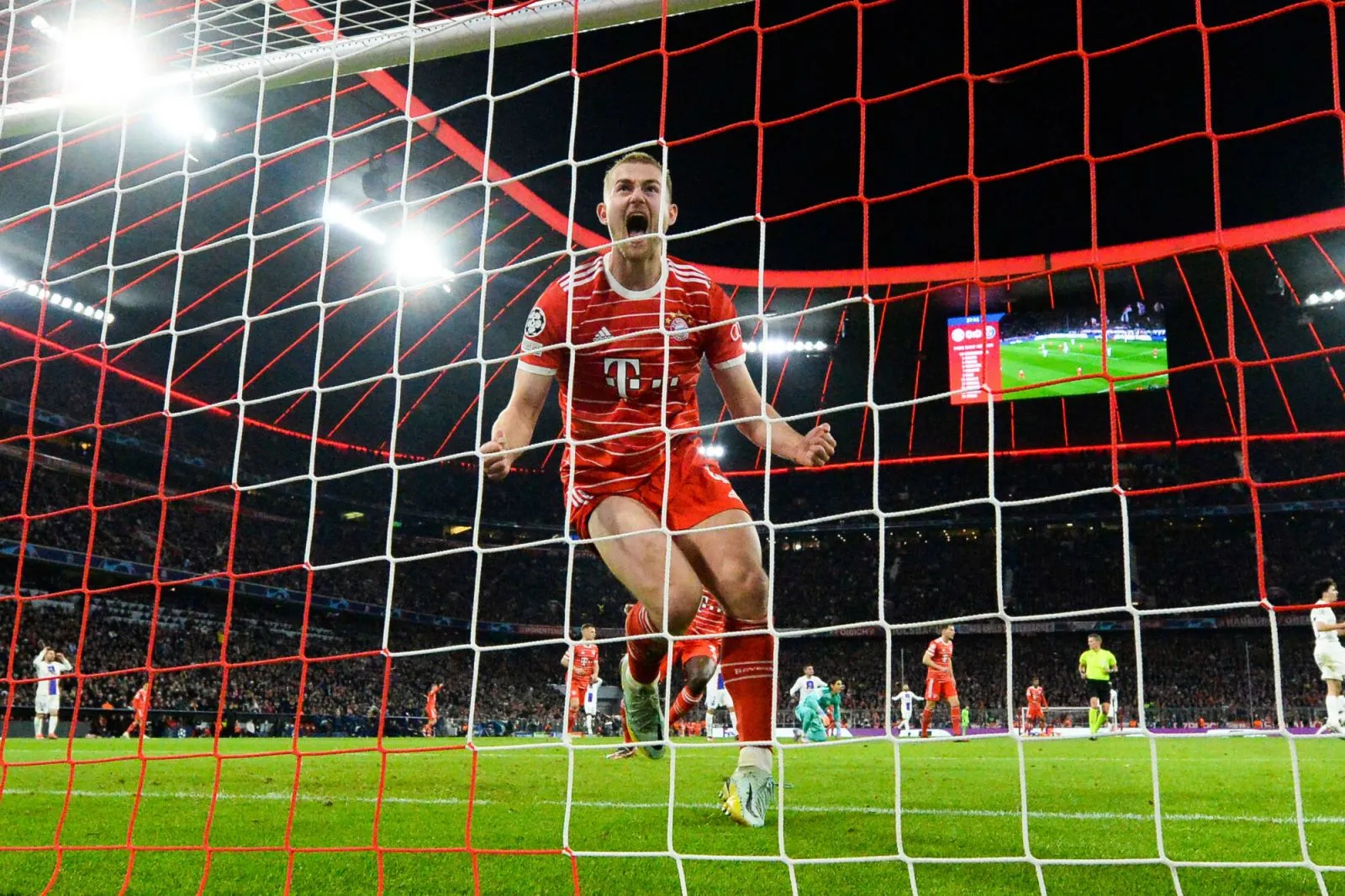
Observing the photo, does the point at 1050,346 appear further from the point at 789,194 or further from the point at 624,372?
the point at 624,372

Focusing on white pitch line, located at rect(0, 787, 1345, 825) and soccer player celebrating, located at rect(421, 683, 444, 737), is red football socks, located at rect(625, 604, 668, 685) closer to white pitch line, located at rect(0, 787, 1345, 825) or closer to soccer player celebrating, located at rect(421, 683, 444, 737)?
white pitch line, located at rect(0, 787, 1345, 825)

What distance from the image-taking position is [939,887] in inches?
113

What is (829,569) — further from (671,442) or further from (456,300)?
(671,442)

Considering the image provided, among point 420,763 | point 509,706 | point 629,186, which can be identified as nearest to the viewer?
point 629,186

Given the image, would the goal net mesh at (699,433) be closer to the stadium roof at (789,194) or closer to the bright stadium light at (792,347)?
the stadium roof at (789,194)

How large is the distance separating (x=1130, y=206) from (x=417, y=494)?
21306 millimetres

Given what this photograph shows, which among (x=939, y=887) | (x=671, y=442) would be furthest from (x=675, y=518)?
(x=939, y=887)

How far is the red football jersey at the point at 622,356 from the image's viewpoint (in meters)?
4.14

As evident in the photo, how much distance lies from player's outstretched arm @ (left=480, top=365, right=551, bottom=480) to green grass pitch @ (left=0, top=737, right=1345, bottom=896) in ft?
3.17

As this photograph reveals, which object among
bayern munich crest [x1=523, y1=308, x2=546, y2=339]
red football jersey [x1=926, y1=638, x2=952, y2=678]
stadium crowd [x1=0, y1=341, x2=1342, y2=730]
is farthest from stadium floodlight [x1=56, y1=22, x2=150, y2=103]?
stadium crowd [x1=0, y1=341, x2=1342, y2=730]

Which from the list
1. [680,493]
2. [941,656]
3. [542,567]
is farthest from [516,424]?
[542,567]

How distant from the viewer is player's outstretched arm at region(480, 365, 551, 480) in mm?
3477

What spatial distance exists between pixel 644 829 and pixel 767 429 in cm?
169

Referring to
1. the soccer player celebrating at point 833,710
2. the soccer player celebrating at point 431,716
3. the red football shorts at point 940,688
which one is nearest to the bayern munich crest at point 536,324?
the red football shorts at point 940,688
